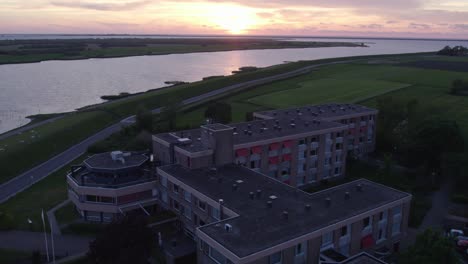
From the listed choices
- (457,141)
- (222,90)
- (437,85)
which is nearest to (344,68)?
(437,85)

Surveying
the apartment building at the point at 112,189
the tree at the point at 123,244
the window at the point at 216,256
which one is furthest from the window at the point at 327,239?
the apartment building at the point at 112,189

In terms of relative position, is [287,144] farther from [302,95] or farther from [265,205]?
[302,95]

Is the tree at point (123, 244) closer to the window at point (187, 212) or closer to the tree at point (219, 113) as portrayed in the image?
the window at point (187, 212)

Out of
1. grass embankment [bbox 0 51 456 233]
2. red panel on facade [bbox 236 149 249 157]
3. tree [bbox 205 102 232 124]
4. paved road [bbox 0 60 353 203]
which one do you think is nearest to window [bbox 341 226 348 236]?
red panel on facade [bbox 236 149 249 157]

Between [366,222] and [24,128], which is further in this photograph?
[24,128]

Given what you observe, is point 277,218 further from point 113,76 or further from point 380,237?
point 113,76

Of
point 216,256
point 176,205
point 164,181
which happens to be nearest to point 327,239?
point 216,256
